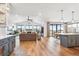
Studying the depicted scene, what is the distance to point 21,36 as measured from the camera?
49.9ft

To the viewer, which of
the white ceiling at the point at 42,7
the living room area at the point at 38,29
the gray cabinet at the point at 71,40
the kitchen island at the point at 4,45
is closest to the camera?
the kitchen island at the point at 4,45

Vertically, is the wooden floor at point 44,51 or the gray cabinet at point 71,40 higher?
the gray cabinet at point 71,40

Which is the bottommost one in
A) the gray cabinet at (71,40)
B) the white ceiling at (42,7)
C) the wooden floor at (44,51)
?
the wooden floor at (44,51)

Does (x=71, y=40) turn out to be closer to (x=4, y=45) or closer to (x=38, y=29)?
(x=4, y=45)

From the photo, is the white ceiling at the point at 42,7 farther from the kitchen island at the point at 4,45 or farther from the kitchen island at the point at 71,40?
the kitchen island at the point at 4,45

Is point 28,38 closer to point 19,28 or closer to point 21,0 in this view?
point 19,28

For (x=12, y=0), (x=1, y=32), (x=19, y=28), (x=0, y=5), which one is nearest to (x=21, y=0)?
(x=12, y=0)

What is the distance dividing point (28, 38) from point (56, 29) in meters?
8.13

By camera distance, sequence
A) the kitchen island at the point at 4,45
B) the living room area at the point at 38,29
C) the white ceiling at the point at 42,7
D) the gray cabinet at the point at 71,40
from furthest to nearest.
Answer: the gray cabinet at the point at 71,40
the white ceiling at the point at 42,7
the living room area at the point at 38,29
the kitchen island at the point at 4,45

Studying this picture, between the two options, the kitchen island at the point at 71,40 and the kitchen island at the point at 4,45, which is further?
the kitchen island at the point at 71,40

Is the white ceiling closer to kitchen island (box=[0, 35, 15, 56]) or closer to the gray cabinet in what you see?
the gray cabinet

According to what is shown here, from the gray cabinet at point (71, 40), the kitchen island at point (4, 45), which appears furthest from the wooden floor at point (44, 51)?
the kitchen island at point (4, 45)

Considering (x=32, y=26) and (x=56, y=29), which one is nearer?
(x=32, y=26)

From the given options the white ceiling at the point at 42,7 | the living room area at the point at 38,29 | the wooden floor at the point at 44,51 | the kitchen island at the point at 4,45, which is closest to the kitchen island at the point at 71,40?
the living room area at the point at 38,29
